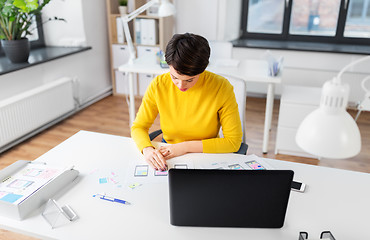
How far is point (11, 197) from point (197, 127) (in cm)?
87

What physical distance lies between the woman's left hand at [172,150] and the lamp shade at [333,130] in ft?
2.97

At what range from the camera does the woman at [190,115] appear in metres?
1.59

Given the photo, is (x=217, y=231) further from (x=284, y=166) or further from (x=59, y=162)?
(x=59, y=162)

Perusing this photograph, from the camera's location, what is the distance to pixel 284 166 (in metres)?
1.52

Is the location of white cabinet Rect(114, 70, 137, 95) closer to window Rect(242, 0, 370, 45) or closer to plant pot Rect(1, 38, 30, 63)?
plant pot Rect(1, 38, 30, 63)

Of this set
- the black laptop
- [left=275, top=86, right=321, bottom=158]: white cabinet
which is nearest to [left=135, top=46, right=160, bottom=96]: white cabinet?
[left=275, top=86, right=321, bottom=158]: white cabinet

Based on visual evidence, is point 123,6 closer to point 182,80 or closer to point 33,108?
point 33,108

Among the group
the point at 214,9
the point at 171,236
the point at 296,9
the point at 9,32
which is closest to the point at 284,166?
the point at 171,236

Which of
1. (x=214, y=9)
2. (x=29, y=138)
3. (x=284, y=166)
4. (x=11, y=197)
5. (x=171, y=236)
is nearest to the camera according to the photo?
(x=171, y=236)

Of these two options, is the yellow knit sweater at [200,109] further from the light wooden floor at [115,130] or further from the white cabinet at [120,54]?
the white cabinet at [120,54]

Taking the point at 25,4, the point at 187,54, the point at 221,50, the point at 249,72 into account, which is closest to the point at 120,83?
the point at 221,50

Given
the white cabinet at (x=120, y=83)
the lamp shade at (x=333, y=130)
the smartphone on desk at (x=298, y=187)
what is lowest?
the white cabinet at (x=120, y=83)

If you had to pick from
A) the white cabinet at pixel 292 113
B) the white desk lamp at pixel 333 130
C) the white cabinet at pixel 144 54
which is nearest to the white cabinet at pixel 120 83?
the white cabinet at pixel 144 54

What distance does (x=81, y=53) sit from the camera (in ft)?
13.5
